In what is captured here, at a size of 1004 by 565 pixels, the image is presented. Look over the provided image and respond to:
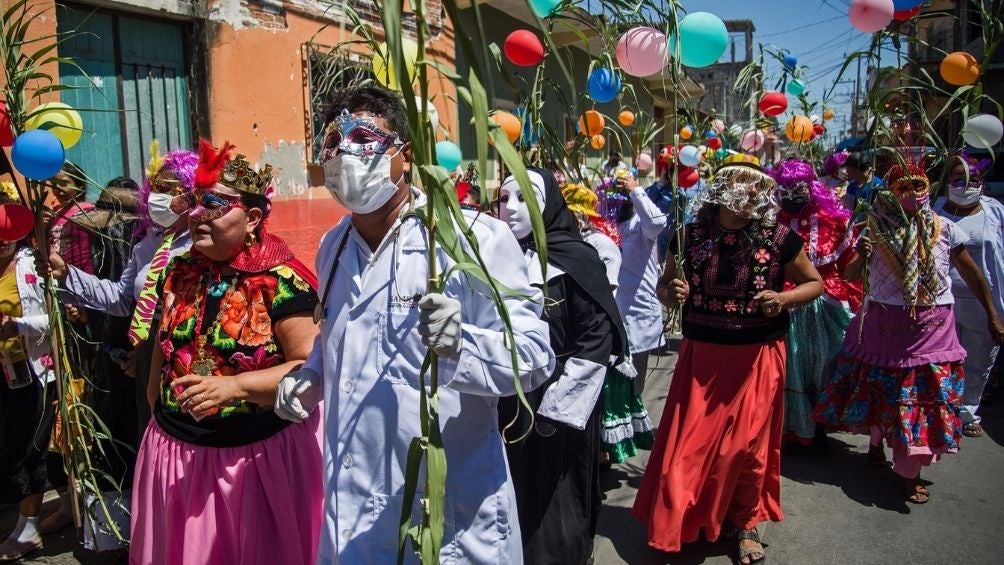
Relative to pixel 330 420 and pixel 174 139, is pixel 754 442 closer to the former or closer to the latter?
pixel 330 420

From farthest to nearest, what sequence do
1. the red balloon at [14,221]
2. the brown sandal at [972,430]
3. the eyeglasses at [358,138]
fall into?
the brown sandal at [972,430] < the red balloon at [14,221] < the eyeglasses at [358,138]

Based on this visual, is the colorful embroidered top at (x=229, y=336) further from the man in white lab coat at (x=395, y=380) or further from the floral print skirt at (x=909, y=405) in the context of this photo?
the floral print skirt at (x=909, y=405)

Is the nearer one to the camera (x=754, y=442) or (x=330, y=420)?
(x=330, y=420)

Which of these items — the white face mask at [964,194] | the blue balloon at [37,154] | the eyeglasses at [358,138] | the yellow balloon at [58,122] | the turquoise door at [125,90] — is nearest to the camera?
the eyeglasses at [358,138]

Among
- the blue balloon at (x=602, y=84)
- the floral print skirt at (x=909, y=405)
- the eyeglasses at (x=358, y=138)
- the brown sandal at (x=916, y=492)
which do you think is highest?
the blue balloon at (x=602, y=84)

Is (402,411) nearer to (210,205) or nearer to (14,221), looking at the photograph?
(210,205)

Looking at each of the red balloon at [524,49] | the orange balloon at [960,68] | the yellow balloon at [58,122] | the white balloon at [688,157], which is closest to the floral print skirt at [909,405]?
the orange balloon at [960,68]

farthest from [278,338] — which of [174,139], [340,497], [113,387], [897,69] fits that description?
[174,139]

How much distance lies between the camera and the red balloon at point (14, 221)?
285cm

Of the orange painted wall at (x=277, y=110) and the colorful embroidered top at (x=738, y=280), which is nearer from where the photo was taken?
the colorful embroidered top at (x=738, y=280)

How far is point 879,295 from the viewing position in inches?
173

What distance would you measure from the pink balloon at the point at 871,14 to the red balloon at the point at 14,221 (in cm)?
398

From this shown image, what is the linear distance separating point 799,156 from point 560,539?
4.96 metres

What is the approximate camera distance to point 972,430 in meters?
5.28
